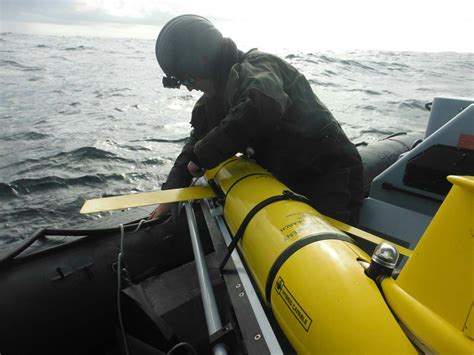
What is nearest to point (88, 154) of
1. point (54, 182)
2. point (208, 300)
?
point (54, 182)

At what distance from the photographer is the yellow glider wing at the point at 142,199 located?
2016mm

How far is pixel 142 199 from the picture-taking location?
83.6 inches

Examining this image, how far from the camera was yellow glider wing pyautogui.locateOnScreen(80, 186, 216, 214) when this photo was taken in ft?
6.61

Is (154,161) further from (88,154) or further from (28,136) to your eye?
(28,136)

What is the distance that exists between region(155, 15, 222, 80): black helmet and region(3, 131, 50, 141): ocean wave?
6072mm

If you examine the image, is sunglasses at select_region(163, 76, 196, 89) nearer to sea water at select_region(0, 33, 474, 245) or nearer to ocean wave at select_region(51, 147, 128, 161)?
sea water at select_region(0, 33, 474, 245)

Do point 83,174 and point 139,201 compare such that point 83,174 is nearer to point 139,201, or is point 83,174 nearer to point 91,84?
point 139,201

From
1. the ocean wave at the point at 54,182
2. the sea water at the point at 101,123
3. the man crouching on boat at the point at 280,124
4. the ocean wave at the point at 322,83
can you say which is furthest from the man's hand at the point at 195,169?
the ocean wave at the point at 322,83

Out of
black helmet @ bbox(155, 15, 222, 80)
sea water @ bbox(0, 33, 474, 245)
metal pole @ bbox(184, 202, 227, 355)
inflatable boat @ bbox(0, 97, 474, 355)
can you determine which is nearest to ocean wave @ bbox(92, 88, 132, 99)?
sea water @ bbox(0, 33, 474, 245)

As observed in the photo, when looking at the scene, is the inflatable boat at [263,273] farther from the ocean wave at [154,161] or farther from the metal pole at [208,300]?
the ocean wave at [154,161]

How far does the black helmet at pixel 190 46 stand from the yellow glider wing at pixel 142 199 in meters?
0.77

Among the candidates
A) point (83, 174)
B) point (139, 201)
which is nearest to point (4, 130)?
point (83, 174)

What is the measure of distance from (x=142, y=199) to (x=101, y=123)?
714cm

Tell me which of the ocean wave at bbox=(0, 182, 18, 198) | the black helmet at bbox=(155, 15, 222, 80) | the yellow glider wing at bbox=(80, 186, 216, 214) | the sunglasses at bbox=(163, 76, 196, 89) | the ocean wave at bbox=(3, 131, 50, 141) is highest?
the black helmet at bbox=(155, 15, 222, 80)
